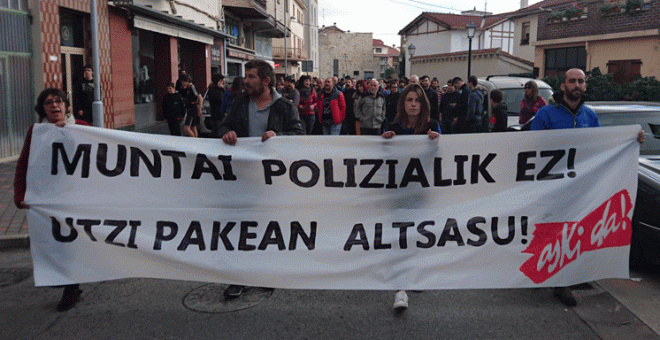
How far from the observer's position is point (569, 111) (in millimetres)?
5031

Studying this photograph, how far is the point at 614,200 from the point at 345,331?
220 centimetres

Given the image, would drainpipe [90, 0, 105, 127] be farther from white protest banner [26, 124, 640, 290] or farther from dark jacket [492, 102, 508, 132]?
dark jacket [492, 102, 508, 132]

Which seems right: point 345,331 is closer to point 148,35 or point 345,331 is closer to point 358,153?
point 358,153

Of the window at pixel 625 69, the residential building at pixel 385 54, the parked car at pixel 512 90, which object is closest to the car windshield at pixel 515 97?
the parked car at pixel 512 90

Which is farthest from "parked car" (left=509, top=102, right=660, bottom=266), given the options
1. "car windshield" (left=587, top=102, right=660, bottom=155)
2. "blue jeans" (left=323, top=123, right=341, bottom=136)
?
"blue jeans" (left=323, top=123, right=341, bottom=136)

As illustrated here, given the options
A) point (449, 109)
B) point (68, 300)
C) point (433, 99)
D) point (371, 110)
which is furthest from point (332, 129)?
point (68, 300)

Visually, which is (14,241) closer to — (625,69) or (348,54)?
(625,69)

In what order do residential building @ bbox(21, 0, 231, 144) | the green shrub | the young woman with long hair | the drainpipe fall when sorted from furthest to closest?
the green shrub < residential building @ bbox(21, 0, 231, 144) < the drainpipe < the young woman with long hair

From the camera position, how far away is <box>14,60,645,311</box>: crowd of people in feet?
15.1

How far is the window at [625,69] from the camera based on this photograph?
2719 cm

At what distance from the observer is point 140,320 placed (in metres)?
4.22

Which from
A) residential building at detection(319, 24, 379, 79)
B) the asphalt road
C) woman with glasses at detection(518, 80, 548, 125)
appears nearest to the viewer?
the asphalt road

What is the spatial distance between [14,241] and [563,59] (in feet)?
→ 102

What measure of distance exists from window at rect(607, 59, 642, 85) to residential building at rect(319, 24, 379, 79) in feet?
235
